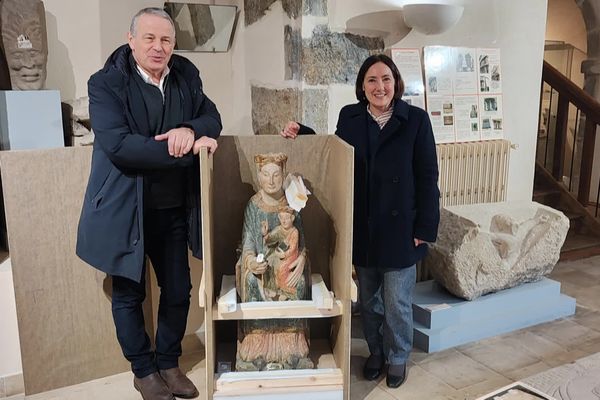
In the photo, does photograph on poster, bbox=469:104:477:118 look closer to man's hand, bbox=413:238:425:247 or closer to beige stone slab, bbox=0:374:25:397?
man's hand, bbox=413:238:425:247

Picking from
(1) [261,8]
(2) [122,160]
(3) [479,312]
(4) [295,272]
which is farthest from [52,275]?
(3) [479,312]

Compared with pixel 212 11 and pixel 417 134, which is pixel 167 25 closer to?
pixel 417 134

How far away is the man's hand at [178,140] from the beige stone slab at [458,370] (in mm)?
1418

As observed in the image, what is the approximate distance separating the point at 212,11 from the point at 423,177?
5.32ft

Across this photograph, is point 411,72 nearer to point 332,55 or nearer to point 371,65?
point 332,55

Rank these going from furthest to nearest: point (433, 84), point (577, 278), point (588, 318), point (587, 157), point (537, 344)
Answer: point (587, 157) → point (577, 278) → point (433, 84) → point (588, 318) → point (537, 344)

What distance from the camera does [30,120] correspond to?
88.6 inches

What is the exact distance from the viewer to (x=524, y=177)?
3.61m

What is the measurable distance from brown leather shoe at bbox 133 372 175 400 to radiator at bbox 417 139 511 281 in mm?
1582

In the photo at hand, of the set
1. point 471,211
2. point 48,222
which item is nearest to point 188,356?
point 48,222

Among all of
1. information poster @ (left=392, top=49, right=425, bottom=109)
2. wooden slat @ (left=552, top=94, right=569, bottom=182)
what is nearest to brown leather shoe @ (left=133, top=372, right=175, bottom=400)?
information poster @ (left=392, top=49, right=425, bottom=109)

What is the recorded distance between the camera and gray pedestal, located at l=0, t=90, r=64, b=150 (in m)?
2.22

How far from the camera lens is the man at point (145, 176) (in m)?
1.75

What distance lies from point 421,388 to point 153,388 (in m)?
1.03
